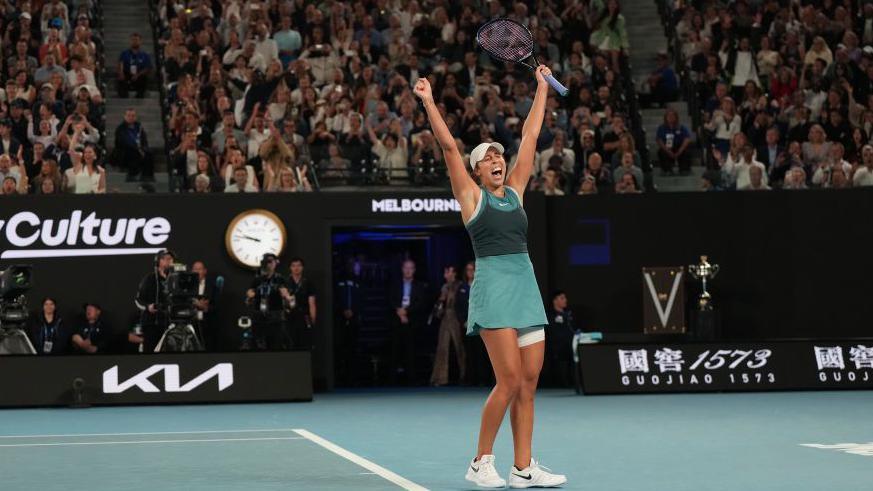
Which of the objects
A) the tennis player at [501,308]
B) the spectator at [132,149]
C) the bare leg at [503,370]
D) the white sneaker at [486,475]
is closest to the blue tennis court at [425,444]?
the white sneaker at [486,475]

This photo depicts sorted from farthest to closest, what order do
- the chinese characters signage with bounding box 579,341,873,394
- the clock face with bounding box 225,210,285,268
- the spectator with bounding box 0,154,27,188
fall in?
the clock face with bounding box 225,210,285,268, the spectator with bounding box 0,154,27,188, the chinese characters signage with bounding box 579,341,873,394

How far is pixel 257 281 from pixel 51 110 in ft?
14.1

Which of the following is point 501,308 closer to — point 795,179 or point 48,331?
point 48,331

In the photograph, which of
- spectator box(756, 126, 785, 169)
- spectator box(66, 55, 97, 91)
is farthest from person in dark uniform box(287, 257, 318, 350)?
spectator box(756, 126, 785, 169)

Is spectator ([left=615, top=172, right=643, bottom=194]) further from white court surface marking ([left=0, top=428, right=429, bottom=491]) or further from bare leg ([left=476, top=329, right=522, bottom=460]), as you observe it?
bare leg ([left=476, top=329, right=522, bottom=460])

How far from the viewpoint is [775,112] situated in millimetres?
23766

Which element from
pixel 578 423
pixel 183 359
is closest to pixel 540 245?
pixel 183 359

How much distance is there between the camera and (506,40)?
996 centimetres

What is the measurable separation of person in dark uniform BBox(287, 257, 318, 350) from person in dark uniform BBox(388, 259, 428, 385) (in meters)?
1.91

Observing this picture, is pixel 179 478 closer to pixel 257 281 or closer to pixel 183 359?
pixel 183 359

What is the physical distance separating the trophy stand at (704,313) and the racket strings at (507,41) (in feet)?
38.1

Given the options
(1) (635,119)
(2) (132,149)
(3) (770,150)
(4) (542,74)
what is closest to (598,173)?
(1) (635,119)

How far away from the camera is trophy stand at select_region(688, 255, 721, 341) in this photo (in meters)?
21.0

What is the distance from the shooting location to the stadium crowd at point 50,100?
20484mm
